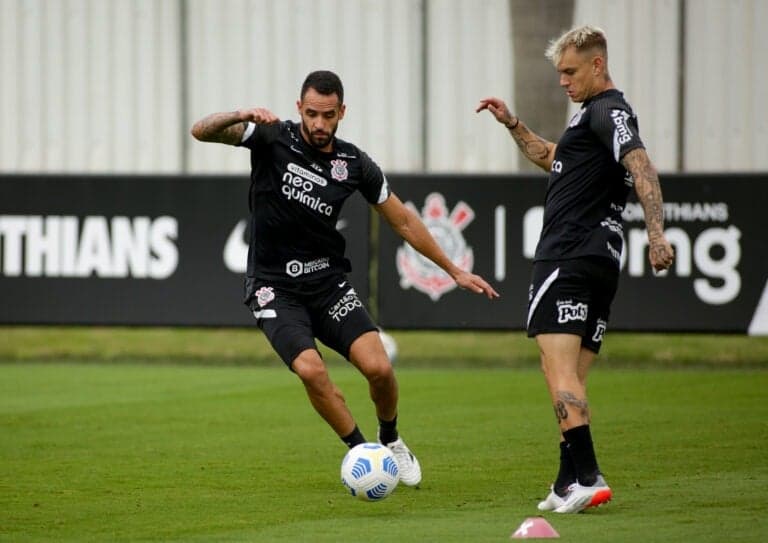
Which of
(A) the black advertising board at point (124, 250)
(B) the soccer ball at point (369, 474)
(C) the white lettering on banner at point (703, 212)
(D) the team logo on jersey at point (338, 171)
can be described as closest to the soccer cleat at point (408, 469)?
(B) the soccer ball at point (369, 474)

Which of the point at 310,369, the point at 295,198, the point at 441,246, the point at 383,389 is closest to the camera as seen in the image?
the point at 310,369

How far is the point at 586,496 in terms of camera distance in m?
8.27

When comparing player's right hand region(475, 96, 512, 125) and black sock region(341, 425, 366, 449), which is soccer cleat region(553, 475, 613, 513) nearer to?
black sock region(341, 425, 366, 449)

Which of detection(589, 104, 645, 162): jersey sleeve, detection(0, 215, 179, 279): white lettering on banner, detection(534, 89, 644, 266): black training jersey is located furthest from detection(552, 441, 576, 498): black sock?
detection(0, 215, 179, 279): white lettering on banner

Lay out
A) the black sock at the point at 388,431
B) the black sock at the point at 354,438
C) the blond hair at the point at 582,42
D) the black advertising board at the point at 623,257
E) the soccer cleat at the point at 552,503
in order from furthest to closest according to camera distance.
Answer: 1. the black advertising board at the point at 623,257
2. the black sock at the point at 388,431
3. the black sock at the point at 354,438
4. the soccer cleat at the point at 552,503
5. the blond hair at the point at 582,42

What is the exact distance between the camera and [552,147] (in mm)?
9336

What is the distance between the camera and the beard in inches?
362

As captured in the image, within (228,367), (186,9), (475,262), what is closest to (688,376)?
(475,262)

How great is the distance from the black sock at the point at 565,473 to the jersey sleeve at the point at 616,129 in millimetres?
1571

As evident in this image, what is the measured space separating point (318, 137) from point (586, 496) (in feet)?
8.46

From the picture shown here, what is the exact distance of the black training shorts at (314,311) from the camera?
9.28m

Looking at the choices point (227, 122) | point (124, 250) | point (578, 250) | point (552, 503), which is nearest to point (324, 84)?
point (227, 122)

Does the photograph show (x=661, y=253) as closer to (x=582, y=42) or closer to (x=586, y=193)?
(x=586, y=193)

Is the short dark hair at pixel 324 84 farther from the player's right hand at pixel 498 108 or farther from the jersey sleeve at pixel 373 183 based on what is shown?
the player's right hand at pixel 498 108
